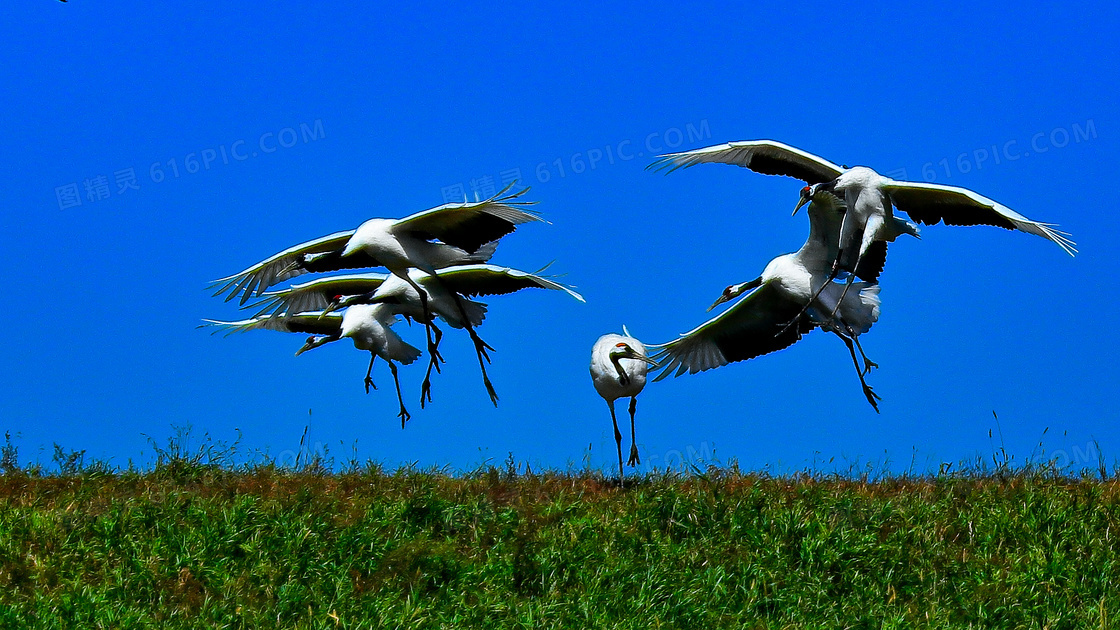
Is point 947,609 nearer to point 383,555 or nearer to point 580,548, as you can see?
point 580,548

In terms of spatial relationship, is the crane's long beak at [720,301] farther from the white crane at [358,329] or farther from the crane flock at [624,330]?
the white crane at [358,329]

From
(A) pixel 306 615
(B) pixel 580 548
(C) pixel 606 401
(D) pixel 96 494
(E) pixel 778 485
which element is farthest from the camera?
(C) pixel 606 401

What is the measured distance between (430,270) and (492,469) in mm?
2204

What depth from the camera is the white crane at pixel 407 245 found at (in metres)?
9.45

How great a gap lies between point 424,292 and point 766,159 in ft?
13.3

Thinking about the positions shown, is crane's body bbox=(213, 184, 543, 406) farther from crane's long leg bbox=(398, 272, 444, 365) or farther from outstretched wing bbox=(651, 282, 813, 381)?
outstretched wing bbox=(651, 282, 813, 381)

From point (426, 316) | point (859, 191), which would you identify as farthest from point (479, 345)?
point (859, 191)

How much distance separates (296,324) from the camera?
12.5m

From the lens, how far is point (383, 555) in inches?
259

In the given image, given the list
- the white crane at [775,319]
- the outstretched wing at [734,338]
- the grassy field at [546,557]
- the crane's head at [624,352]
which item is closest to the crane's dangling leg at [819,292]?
the white crane at [775,319]

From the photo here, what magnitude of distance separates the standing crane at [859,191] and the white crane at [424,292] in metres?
2.46

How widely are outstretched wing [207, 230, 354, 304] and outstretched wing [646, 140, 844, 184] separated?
3465 millimetres

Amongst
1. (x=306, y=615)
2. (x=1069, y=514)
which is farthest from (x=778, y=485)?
(x=306, y=615)

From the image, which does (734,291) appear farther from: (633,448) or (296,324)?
(296,324)
